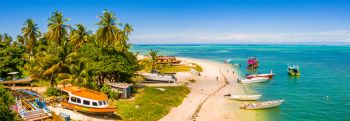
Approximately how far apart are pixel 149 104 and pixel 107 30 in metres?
18.8

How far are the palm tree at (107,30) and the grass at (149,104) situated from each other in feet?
35.8

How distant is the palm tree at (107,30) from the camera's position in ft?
171

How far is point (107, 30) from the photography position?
2074 inches

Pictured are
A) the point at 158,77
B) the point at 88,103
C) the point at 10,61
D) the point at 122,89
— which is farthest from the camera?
the point at 158,77

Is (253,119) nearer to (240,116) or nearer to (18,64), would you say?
(240,116)

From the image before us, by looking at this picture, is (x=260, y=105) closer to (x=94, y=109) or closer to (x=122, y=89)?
(x=122, y=89)

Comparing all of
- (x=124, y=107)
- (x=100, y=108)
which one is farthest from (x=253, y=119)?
(x=100, y=108)

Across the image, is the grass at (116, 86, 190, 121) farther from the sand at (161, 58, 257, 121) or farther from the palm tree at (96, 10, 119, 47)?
the palm tree at (96, 10, 119, 47)

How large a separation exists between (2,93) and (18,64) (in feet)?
119

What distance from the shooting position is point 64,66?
41156 millimetres

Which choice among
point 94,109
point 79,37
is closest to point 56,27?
point 79,37

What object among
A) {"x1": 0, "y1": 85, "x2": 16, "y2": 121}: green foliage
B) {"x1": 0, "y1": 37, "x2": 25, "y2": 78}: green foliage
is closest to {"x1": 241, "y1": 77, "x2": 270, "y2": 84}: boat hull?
{"x1": 0, "y1": 37, "x2": 25, "y2": 78}: green foliage

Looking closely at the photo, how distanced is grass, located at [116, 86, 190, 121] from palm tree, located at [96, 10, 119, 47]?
10906mm

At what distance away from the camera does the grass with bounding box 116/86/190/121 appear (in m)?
36.0
